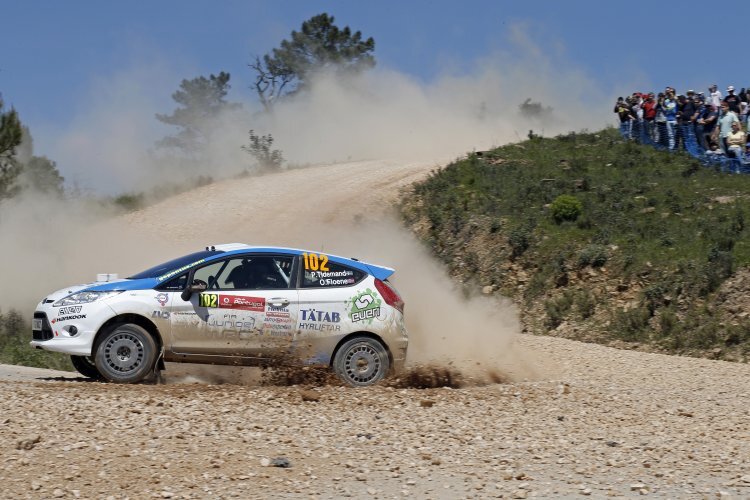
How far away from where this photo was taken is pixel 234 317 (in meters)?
11.3

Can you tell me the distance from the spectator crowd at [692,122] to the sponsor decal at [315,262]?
614 inches

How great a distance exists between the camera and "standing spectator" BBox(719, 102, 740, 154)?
24.2 meters

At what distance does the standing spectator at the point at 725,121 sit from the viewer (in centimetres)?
2420

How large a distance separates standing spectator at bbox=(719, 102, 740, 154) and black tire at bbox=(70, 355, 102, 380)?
57.6ft

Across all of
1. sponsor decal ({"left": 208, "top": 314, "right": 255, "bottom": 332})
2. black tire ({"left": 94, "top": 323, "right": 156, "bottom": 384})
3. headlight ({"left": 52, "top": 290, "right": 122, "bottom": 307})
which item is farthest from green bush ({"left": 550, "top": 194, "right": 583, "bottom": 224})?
headlight ({"left": 52, "top": 290, "right": 122, "bottom": 307})

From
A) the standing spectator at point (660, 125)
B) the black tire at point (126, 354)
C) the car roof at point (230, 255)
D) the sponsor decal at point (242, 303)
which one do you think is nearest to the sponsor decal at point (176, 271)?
the car roof at point (230, 255)

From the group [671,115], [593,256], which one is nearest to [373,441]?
[593,256]

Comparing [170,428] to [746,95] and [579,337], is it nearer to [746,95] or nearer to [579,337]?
[579,337]

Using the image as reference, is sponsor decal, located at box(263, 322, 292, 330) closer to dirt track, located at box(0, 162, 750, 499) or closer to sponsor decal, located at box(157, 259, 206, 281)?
dirt track, located at box(0, 162, 750, 499)

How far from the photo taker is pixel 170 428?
8711 millimetres

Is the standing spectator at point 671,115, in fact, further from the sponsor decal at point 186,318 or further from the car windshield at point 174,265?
the sponsor decal at point 186,318

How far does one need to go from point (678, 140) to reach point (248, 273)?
64.0ft

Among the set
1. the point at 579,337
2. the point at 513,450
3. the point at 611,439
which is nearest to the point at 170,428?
the point at 513,450

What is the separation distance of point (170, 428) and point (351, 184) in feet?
81.0
